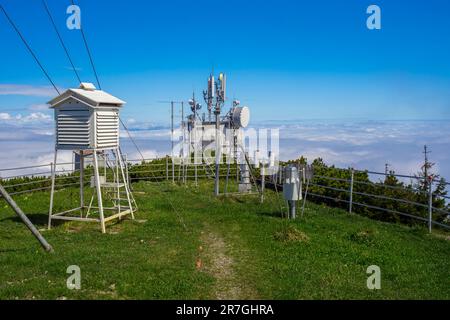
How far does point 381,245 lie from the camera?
10906mm

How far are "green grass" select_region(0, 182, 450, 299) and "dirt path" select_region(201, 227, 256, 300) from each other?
0.07ft

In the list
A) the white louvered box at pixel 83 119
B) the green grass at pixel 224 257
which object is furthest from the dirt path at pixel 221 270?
the white louvered box at pixel 83 119

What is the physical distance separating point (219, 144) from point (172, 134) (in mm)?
4764

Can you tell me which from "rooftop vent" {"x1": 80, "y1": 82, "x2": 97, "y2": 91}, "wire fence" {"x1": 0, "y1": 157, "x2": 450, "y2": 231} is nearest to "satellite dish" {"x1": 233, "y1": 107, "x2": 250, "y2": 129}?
"wire fence" {"x1": 0, "y1": 157, "x2": 450, "y2": 231}

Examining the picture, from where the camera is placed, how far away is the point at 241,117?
18125 mm

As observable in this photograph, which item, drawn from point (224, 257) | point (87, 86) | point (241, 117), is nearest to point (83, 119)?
point (87, 86)

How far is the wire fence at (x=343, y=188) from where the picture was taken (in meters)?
15.2

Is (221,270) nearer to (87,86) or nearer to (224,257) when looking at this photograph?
Answer: (224,257)

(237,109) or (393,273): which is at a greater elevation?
(237,109)

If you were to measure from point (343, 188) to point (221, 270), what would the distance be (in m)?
10.3

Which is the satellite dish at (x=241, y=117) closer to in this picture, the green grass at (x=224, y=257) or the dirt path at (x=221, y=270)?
the green grass at (x=224, y=257)

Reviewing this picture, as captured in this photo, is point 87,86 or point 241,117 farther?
point 241,117

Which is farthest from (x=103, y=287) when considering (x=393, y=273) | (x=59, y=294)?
(x=393, y=273)
